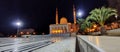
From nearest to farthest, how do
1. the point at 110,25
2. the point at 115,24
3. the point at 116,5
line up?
the point at 116,5, the point at 115,24, the point at 110,25

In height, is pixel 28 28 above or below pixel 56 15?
below

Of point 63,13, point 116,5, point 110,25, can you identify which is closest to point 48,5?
point 63,13

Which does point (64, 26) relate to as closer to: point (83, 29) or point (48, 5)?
point (48, 5)

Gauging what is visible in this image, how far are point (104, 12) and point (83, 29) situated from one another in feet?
94.8

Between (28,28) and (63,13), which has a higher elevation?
(63,13)

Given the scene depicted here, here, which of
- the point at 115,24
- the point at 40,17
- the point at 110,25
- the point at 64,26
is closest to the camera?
the point at 115,24

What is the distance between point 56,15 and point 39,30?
14.7 m

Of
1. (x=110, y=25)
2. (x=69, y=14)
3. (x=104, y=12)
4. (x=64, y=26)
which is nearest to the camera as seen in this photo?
(x=104, y=12)

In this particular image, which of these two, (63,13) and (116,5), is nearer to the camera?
(116,5)

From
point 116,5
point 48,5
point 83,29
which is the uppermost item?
point 48,5

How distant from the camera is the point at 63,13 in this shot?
327ft

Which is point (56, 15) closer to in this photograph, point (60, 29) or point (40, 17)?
point (40, 17)

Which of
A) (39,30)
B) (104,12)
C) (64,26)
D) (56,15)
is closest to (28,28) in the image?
(39,30)

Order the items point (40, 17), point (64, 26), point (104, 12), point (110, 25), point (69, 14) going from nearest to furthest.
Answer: point (104, 12) < point (110, 25) < point (64, 26) < point (40, 17) < point (69, 14)
